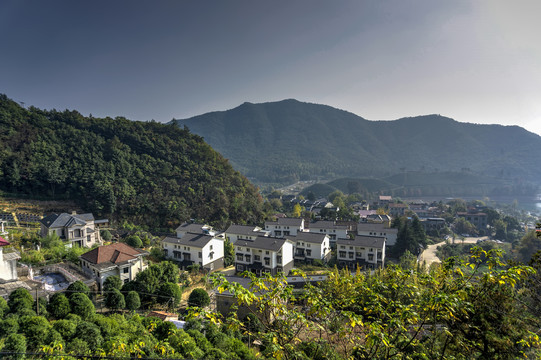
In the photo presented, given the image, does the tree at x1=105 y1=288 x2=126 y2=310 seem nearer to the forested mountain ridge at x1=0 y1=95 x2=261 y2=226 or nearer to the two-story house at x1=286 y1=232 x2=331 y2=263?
the two-story house at x1=286 y1=232 x2=331 y2=263

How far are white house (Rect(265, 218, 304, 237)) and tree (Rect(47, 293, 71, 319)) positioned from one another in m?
21.3

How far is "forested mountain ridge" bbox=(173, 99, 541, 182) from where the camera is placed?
12088 cm

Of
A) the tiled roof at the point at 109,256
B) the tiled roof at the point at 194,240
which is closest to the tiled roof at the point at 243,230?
the tiled roof at the point at 194,240

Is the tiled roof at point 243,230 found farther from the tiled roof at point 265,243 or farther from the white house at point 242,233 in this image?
the tiled roof at point 265,243

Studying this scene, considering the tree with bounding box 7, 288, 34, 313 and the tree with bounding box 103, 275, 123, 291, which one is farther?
the tree with bounding box 103, 275, 123, 291

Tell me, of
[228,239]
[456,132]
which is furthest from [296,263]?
[456,132]

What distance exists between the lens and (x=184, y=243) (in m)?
21.3

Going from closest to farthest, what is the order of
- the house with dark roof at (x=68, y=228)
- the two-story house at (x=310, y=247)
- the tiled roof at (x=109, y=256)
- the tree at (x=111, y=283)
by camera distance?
the tree at (x=111, y=283)
the tiled roof at (x=109, y=256)
the house with dark roof at (x=68, y=228)
the two-story house at (x=310, y=247)

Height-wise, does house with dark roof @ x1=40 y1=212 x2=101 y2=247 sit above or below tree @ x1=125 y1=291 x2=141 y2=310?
above

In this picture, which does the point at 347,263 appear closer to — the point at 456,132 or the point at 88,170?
the point at 88,170

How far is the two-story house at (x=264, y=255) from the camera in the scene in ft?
68.2

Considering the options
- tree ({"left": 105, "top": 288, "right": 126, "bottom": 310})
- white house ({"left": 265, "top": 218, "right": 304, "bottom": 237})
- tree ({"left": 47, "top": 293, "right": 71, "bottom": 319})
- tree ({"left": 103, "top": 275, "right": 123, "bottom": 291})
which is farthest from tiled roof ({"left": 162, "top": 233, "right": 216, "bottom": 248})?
tree ({"left": 47, "top": 293, "right": 71, "bottom": 319})

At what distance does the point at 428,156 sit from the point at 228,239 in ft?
498

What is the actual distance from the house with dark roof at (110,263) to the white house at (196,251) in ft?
16.5
